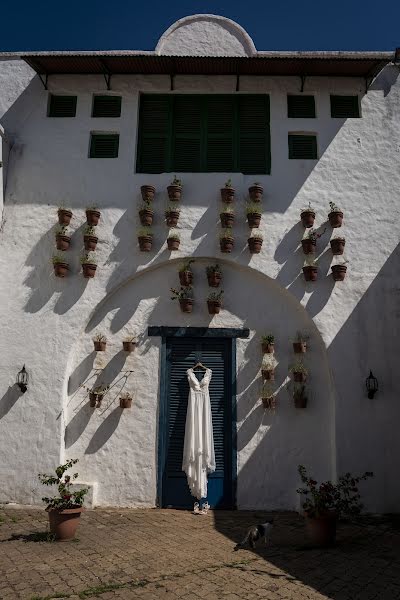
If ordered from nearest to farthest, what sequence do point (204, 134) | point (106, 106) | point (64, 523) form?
point (64, 523)
point (204, 134)
point (106, 106)

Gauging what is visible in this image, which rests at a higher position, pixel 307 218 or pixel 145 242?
pixel 307 218

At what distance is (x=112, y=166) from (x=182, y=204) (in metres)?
1.58

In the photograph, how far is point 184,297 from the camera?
30.2 feet

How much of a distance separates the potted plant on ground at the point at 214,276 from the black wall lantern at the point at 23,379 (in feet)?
12.1

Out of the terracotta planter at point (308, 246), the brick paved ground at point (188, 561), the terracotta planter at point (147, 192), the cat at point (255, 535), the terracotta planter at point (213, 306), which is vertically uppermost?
the terracotta planter at point (147, 192)

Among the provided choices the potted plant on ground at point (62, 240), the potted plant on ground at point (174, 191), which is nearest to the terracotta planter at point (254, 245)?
the potted plant on ground at point (174, 191)

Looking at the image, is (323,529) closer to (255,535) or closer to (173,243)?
(255,535)

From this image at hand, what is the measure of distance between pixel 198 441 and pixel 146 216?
416 cm

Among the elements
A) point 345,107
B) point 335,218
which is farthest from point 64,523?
point 345,107

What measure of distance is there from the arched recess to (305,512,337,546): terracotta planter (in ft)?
6.24

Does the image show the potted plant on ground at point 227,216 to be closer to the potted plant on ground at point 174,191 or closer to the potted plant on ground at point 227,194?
the potted plant on ground at point 227,194

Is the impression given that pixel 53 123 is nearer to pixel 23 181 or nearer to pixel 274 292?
pixel 23 181

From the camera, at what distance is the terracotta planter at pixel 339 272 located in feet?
30.3

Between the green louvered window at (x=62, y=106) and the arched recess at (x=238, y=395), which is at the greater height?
the green louvered window at (x=62, y=106)
